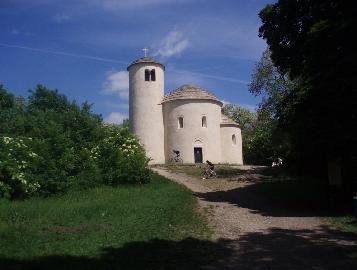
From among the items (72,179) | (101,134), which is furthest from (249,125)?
(72,179)

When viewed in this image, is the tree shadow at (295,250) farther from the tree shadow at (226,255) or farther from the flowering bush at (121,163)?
the flowering bush at (121,163)

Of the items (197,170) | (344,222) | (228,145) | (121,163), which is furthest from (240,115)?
(344,222)

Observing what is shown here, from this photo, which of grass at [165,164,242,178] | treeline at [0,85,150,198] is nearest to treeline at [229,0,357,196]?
treeline at [0,85,150,198]

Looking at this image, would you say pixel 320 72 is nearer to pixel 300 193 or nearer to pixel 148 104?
pixel 300 193

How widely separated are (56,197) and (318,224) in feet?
39.3

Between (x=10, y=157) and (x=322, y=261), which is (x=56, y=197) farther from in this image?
(x=322, y=261)

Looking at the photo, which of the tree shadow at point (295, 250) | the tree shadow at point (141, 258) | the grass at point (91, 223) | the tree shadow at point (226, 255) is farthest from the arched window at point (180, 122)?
the tree shadow at point (141, 258)

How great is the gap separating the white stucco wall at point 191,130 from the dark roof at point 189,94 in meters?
0.38

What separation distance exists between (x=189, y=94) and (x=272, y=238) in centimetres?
3195

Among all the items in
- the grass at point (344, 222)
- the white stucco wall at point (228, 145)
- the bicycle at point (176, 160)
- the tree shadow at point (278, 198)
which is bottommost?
the grass at point (344, 222)

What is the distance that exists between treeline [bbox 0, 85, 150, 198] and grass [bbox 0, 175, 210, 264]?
106cm

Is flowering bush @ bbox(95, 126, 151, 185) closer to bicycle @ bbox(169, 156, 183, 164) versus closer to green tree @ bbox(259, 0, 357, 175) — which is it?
green tree @ bbox(259, 0, 357, 175)

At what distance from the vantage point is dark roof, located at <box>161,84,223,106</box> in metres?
44.0

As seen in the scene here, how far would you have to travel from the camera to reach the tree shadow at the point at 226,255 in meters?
9.84
